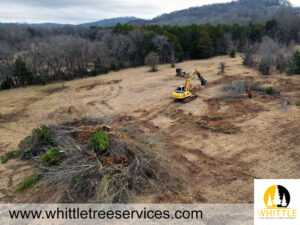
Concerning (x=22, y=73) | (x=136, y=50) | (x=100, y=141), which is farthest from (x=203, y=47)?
(x=100, y=141)

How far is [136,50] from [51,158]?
106 feet

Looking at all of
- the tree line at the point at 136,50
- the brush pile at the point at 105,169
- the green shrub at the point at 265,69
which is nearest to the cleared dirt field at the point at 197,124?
the brush pile at the point at 105,169

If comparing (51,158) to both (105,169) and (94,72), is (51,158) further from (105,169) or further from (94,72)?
(94,72)

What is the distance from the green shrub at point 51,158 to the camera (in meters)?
7.98

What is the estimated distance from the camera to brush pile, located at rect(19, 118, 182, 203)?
22.0 ft

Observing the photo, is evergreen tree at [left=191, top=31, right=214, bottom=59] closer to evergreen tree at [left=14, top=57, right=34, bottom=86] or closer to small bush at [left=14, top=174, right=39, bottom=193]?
evergreen tree at [left=14, top=57, right=34, bottom=86]

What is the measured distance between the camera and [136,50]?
37719 millimetres

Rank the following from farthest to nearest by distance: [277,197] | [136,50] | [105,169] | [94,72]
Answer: [136,50] → [94,72] → [105,169] → [277,197]

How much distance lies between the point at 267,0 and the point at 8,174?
180 m

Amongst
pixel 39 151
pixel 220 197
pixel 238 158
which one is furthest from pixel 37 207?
pixel 238 158

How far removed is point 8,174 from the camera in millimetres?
8242

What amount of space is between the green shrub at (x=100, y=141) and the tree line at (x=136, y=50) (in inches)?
867

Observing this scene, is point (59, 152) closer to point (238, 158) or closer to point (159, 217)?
point (159, 217)

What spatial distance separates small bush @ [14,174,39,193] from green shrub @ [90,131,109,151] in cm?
240
